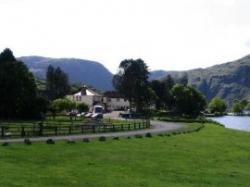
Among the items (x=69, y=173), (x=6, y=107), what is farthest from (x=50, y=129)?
(x=6, y=107)

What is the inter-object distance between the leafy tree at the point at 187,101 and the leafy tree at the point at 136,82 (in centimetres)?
1101

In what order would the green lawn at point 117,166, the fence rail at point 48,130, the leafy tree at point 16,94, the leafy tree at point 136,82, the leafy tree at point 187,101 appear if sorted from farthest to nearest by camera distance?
the leafy tree at point 136,82, the leafy tree at point 187,101, the leafy tree at point 16,94, the fence rail at point 48,130, the green lawn at point 117,166

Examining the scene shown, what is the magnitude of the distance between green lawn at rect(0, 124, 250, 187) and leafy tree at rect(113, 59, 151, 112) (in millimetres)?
142331

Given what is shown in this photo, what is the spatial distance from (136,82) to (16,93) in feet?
280

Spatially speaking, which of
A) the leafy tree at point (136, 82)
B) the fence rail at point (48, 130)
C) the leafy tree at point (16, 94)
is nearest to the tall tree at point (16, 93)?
the leafy tree at point (16, 94)

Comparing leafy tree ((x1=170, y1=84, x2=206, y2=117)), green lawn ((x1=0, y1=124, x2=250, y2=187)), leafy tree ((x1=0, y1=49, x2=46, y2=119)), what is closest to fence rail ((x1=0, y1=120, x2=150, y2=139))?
green lawn ((x1=0, y1=124, x2=250, y2=187))

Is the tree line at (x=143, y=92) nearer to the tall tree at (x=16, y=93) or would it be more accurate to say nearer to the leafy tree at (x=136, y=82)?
the leafy tree at (x=136, y=82)

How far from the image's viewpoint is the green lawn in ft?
80.8

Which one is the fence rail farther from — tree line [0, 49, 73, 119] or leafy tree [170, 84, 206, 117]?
leafy tree [170, 84, 206, 117]

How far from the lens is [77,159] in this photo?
3216 cm

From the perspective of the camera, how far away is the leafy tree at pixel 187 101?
598 feet

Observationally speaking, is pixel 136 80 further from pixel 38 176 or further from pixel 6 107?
pixel 38 176

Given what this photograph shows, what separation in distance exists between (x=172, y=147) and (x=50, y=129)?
17.5 metres

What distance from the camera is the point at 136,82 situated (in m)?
190
